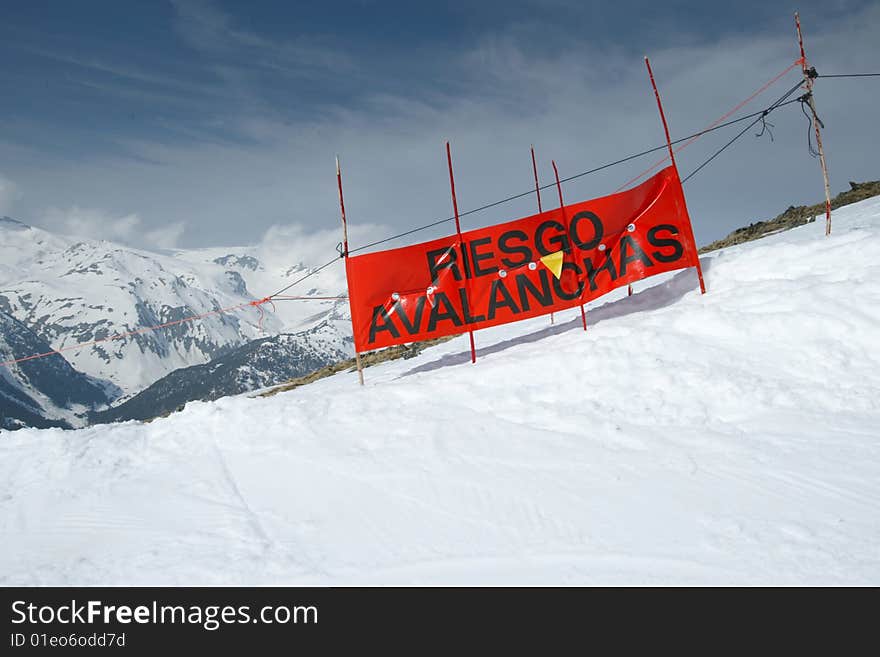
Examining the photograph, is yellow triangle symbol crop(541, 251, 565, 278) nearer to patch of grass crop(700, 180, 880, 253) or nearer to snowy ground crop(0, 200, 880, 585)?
snowy ground crop(0, 200, 880, 585)

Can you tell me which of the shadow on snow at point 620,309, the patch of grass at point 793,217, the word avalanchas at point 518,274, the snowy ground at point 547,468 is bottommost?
the snowy ground at point 547,468

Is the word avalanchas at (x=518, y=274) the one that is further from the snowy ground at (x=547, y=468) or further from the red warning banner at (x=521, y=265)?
the snowy ground at (x=547, y=468)

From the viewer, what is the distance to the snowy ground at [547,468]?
4820 mm

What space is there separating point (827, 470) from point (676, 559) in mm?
2514

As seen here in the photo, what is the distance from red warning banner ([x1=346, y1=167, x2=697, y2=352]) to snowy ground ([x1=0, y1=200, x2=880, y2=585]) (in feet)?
3.34

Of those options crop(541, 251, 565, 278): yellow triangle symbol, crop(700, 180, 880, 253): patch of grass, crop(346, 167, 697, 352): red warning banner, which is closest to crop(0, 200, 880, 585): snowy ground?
crop(346, 167, 697, 352): red warning banner

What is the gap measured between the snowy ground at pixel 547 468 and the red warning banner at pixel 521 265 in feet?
3.34

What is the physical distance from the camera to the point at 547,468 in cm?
659

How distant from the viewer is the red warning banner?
10.9 meters

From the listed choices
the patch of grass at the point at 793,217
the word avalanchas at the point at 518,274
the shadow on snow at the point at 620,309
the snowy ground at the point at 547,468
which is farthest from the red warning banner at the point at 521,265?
the patch of grass at the point at 793,217

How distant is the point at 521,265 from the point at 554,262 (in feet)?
2.26

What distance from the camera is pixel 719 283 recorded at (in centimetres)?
1066
